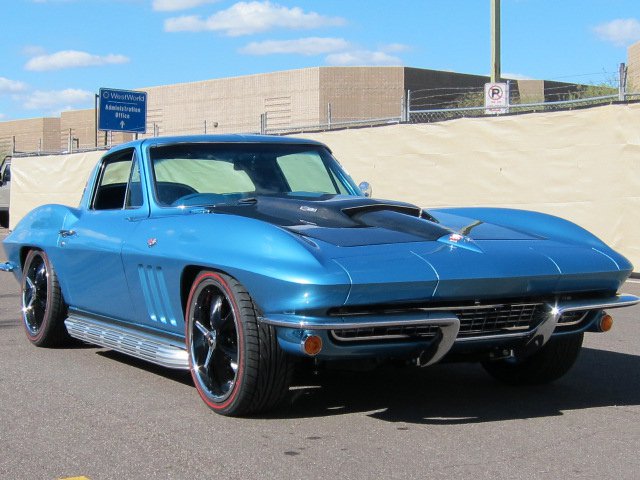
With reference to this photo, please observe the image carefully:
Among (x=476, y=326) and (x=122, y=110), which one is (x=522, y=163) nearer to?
(x=476, y=326)

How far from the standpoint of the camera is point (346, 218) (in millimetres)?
5211

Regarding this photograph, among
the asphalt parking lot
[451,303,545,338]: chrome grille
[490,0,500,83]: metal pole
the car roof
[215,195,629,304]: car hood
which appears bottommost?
the asphalt parking lot

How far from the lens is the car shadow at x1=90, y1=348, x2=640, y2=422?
16.6 feet

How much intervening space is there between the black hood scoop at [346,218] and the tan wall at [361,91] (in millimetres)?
42098

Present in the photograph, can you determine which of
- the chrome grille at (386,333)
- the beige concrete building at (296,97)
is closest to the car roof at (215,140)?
the chrome grille at (386,333)

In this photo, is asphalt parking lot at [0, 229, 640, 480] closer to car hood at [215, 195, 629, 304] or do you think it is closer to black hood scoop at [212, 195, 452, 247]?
car hood at [215, 195, 629, 304]

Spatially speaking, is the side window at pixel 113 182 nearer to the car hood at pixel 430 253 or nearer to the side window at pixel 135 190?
the side window at pixel 135 190

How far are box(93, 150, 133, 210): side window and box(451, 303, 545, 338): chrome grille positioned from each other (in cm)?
273

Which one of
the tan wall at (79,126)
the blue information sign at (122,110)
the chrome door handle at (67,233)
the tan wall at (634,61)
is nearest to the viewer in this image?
the chrome door handle at (67,233)

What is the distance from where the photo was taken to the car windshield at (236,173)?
604cm

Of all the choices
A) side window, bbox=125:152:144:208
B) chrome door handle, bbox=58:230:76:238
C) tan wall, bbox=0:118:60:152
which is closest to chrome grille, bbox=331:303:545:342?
side window, bbox=125:152:144:208

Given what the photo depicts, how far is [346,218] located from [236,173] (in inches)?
46.9

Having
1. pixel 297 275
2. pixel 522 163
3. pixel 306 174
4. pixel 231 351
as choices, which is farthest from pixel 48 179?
pixel 297 275

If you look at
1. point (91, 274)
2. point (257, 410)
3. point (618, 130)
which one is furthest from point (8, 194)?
point (257, 410)
